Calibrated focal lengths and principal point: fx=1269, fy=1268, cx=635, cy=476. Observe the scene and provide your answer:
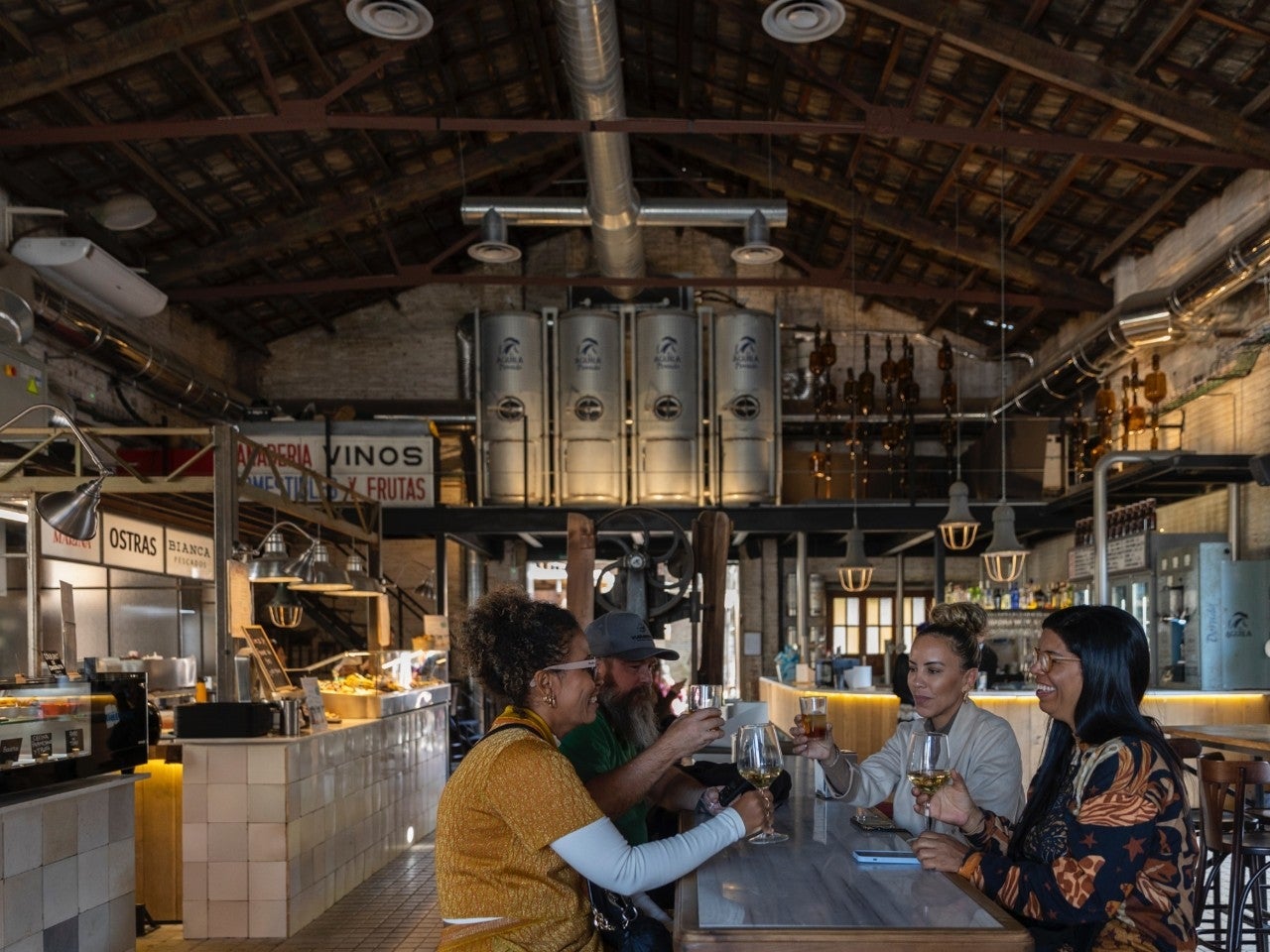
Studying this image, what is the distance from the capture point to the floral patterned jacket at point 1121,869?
2287 millimetres

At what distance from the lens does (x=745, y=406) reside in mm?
16391

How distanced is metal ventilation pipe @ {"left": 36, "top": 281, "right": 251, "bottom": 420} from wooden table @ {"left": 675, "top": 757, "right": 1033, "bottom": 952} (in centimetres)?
906

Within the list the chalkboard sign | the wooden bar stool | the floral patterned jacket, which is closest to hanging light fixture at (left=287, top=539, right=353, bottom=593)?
the chalkboard sign

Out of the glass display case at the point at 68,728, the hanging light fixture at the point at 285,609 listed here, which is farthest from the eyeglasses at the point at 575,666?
the hanging light fixture at the point at 285,609

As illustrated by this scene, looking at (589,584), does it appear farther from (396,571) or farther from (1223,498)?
(396,571)

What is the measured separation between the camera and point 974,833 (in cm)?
266

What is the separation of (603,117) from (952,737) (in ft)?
25.8

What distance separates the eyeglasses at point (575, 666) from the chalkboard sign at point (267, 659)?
5.13 metres

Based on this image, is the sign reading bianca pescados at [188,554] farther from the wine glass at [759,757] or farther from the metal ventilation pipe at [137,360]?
the wine glass at [759,757]

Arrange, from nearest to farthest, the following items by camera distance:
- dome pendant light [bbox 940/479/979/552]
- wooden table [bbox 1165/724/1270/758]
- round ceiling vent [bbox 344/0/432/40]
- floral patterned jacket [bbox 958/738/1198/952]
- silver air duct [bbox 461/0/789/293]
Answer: floral patterned jacket [bbox 958/738/1198/952]
wooden table [bbox 1165/724/1270/758]
round ceiling vent [bbox 344/0/432/40]
silver air duct [bbox 461/0/789/293]
dome pendant light [bbox 940/479/979/552]

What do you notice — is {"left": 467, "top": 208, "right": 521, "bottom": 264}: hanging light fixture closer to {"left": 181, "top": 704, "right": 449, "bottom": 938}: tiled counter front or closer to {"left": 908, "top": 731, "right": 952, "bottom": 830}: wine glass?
{"left": 181, "top": 704, "right": 449, "bottom": 938}: tiled counter front

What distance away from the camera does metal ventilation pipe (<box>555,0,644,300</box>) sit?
29.2ft

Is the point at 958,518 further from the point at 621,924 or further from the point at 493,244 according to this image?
the point at 621,924

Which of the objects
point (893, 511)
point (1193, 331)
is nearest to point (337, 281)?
point (893, 511)
